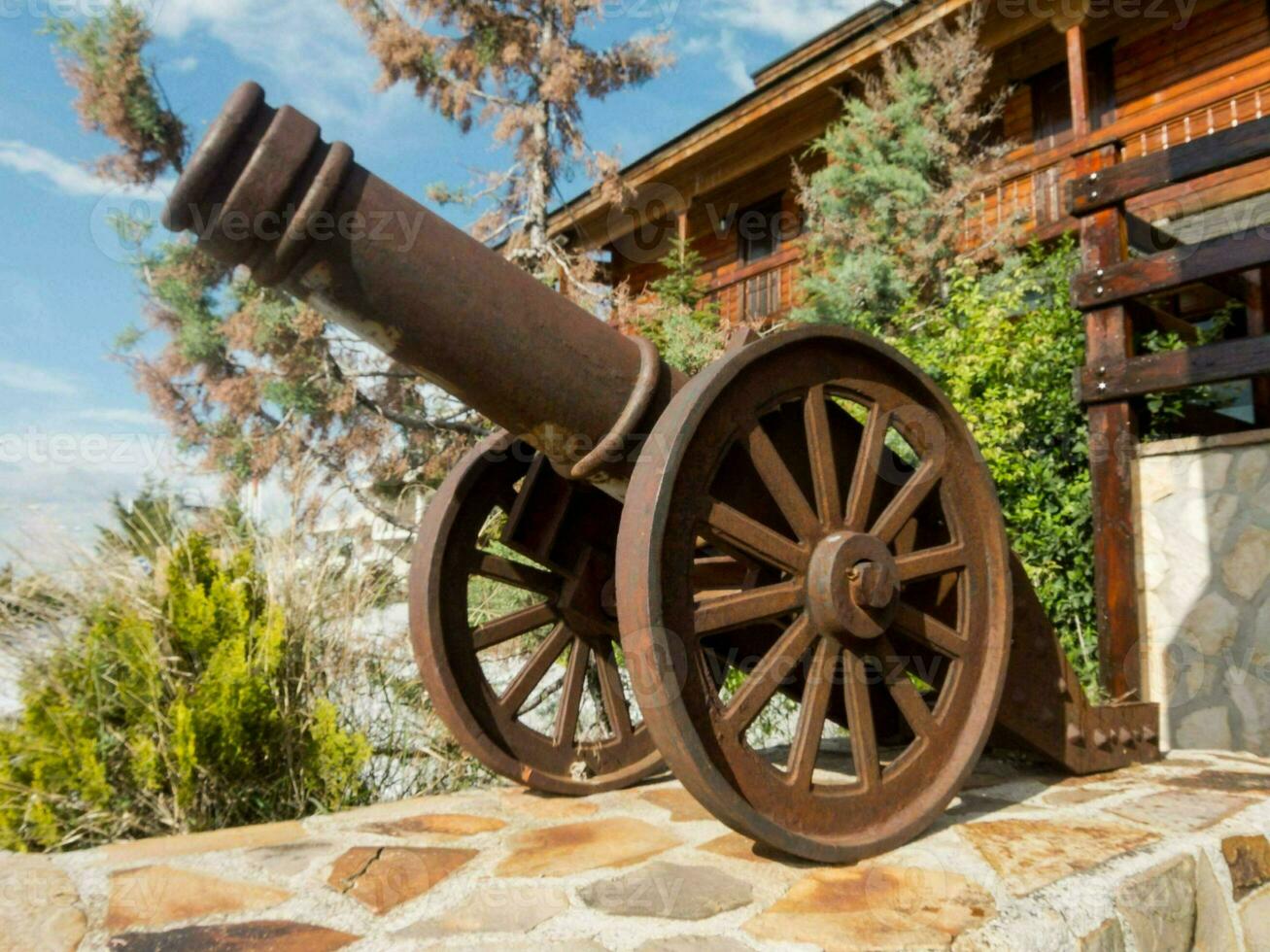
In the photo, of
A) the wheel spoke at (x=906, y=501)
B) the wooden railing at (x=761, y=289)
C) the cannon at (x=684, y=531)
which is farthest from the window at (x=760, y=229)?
the wheel spoke at (x=906, y=501)

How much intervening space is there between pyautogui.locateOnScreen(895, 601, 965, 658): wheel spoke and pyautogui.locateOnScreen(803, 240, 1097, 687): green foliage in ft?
9.01

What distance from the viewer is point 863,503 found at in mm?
2498

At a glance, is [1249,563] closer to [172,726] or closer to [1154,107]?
[172,726]

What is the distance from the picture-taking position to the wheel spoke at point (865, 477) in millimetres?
2477

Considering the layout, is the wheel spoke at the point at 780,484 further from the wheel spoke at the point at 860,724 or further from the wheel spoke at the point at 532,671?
the wheel spoke at the point at 532,671

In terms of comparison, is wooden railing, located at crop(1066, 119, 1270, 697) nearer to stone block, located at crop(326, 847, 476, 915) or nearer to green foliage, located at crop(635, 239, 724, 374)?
stone block, located at crop(326, 847, 476, 915)

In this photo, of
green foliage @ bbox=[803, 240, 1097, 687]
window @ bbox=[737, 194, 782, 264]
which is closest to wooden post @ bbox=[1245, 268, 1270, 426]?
green foliage @ bbox=[803, 240, 1097, 687]

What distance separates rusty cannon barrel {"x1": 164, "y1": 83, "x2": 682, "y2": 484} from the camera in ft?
6.48

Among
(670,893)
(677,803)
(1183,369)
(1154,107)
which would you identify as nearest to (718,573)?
(677,803)

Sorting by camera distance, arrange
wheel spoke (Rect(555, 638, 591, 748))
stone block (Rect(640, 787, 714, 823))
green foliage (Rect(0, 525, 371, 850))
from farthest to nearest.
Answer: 1. wheel spoke (Rect(555, 638, 591, 748))
2. green foliage (Rect(0, 525, 371, 850))
3. stone block (Rect(640, 787, 714, 823))

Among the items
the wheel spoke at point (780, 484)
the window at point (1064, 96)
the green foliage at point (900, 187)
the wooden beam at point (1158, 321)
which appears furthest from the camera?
the window at point (1064, 96)

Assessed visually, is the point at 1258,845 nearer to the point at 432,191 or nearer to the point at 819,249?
the point at 819,249

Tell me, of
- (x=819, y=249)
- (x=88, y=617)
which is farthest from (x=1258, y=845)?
(x=819, y=249)

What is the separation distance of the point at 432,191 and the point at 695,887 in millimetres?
10665
